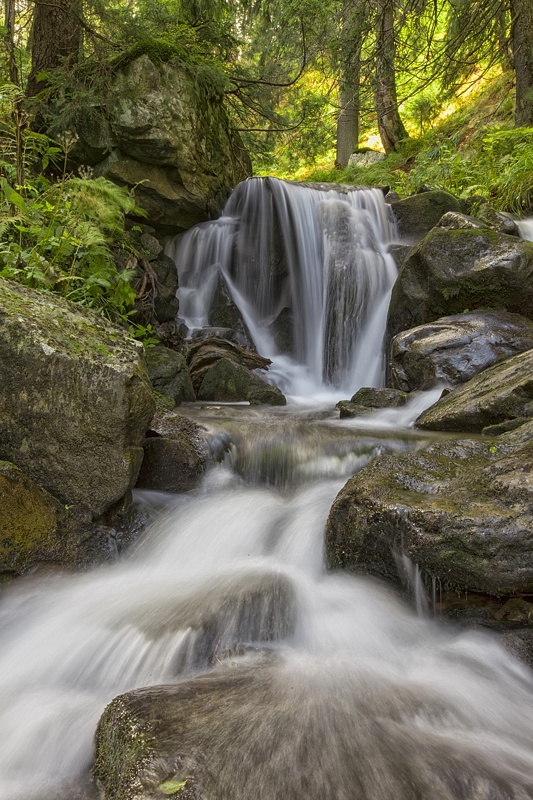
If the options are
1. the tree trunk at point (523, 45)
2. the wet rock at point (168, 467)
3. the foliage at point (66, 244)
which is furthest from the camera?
the tree trunk at point (523, 45)

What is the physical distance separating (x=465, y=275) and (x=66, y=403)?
18.5 feet

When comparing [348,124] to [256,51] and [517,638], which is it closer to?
[256,51]

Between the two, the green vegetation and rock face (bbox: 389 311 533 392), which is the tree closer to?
the green vegetation

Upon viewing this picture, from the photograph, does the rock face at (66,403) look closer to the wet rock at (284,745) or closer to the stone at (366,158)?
the wet rock at (284,745)

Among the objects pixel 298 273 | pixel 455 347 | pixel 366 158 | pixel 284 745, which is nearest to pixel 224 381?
pixel 455 347

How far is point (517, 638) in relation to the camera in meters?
2.66

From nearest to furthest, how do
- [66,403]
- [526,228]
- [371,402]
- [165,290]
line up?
[66,403]
[371,402]
[165,290]
[526,228]

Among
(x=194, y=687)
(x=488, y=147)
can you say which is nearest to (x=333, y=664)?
(x=194, y=687)

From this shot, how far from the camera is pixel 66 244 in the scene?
4.68 m

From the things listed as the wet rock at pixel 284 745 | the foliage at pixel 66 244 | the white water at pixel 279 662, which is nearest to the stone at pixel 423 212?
the foliage at pixel 66 244

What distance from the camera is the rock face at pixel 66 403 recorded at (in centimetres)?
328

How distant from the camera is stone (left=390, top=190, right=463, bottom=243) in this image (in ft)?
33.0

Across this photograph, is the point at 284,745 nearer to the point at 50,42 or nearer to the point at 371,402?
the point at 371,402

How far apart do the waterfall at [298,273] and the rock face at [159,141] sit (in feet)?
2.20
